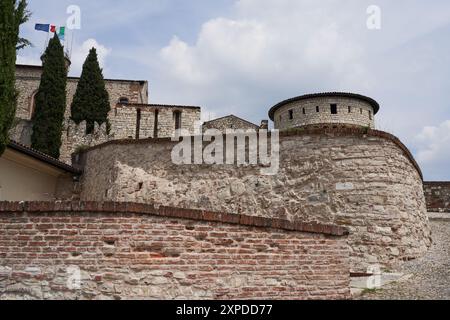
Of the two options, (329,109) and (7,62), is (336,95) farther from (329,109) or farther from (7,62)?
(7,62)

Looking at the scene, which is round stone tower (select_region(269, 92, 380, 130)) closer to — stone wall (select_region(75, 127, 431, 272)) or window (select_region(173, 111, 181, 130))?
window (select_region(173, 111, 181, 130))

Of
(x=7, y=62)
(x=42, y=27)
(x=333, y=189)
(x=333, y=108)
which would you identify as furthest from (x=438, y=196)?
(x=42, y=27)

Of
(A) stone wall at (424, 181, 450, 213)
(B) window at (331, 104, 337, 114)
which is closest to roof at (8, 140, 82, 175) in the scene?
(A) stone wall at (424, 181, 450, 213)

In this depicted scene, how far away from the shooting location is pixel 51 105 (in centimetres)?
2416

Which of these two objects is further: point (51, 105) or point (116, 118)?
point (116, 118)

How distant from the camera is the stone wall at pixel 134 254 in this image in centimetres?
522

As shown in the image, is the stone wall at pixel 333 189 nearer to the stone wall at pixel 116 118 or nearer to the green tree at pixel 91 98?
the stone wall at pixel 116 118

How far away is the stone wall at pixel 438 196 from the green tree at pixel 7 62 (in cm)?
1810

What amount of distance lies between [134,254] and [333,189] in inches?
229

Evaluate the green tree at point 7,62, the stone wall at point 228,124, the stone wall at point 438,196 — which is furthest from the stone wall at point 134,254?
the stone wall at point 228,124

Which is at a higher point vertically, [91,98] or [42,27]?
[42,27]

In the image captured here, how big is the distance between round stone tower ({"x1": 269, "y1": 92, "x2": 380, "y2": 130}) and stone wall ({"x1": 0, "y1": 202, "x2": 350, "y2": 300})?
2165cm
